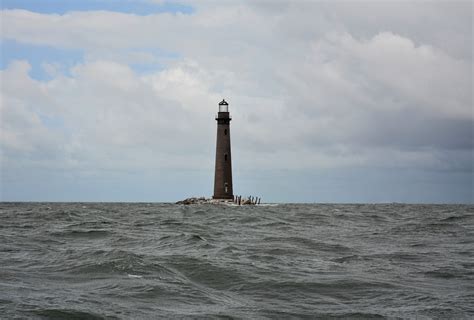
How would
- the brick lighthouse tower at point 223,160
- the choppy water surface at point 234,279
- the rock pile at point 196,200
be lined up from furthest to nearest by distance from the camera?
1. the rock pile at point 196,200
2. the brick lighthouse tower at point 223,160
3. the choppy water surface at point 234,279

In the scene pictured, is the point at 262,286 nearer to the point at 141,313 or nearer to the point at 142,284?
the point at 142,284

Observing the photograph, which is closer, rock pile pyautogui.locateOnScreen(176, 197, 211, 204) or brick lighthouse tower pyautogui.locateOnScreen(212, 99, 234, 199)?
brick lighthouse tower pyautogui.locateOnScreen(212, 99, 234, 199)

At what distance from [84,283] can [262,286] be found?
3.48m

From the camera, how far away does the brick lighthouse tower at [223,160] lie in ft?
207

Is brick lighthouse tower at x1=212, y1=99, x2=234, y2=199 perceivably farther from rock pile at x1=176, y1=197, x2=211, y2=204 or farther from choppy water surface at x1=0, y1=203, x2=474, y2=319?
choppy water surface at x1=0, y1=203, x2=474, y2=319

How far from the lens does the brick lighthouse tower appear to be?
63.0m

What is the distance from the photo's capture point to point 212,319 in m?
8.38

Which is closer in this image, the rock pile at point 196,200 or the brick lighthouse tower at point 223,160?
the brick lighthouse tower at point 223,160

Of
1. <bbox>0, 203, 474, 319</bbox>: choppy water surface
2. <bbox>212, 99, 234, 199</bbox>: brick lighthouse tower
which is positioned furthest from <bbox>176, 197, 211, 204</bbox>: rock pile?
<bbox>0, 203, 474, 319</bbox>: choppy water surface

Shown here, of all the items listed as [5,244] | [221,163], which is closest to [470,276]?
[5,244]

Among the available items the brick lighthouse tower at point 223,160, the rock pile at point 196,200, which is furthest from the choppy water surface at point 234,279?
the rock pile at point 196,200

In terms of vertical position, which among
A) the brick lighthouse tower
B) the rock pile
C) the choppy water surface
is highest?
Result: the brick lighthouse tower

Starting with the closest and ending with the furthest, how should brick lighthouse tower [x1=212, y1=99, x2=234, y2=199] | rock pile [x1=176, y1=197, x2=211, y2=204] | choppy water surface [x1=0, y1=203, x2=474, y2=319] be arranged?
choppy water surface [x1=0, y1=203, x2=474, y2=319] → brick lighthouse tower [x1=212, y1=99, x2=234, y2=199] → rock pile [x1=176, y1=197, x2=211, y2=204]

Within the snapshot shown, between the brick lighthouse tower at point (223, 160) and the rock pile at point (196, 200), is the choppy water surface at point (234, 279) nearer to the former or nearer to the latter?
the brick lighthouse tower at point (223, 160)
